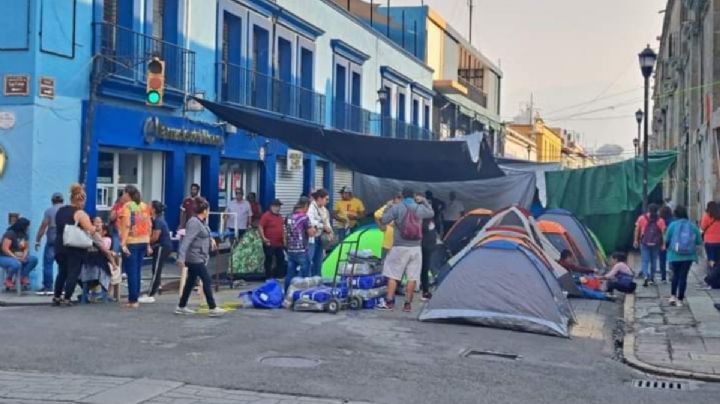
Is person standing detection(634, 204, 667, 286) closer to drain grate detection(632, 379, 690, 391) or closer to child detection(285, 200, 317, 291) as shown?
child detection(285, 200, 317, 291)

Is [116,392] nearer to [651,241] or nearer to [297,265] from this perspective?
[297,265]

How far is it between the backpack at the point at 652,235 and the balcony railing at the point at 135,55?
9.46m

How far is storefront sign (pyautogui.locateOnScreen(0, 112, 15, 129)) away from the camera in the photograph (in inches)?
557

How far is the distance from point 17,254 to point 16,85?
267 cm

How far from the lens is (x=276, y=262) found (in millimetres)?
16594

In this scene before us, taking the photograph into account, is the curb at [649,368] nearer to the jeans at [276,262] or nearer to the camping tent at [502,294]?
the camping tent at [502,294]

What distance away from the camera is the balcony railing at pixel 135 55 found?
15297 millimetres

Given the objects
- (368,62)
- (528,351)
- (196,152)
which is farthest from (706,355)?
(368,62)

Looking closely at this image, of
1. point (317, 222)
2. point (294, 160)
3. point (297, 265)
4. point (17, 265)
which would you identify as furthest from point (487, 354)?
point (294, 160)

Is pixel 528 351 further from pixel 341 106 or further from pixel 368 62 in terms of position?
pixel 368 62

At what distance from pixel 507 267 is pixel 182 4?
968 cm

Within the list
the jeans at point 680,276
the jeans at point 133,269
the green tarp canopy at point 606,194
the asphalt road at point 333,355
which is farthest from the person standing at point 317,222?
the green tarp canopy at point 606,194

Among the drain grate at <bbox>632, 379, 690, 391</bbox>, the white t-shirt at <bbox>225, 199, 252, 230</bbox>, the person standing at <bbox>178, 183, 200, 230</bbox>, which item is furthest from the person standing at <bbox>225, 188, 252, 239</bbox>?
the drain grate at <bbox>632, 379, 690, 391</bbox>

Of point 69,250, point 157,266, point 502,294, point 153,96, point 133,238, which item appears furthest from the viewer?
point 153,96
